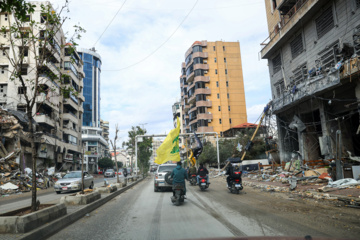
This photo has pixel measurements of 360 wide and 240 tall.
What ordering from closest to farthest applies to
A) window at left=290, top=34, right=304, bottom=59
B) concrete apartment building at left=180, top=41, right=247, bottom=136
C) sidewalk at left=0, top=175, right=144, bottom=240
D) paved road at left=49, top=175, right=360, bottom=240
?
sidewalk at left=0, top=175, right=144, bottom=240 < paved road at left=49, top=175, right=360, bottom=240 < window at left=290, top=34, right=304, bottom=59 < concrete apartment building at left=180, top=41, right=247, bottom=136

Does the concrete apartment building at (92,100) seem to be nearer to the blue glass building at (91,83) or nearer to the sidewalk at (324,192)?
the blue glass building at (91,83)

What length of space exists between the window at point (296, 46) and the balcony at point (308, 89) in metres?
3.44

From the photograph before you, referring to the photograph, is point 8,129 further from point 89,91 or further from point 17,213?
point 89,91

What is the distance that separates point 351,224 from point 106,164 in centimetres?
8352

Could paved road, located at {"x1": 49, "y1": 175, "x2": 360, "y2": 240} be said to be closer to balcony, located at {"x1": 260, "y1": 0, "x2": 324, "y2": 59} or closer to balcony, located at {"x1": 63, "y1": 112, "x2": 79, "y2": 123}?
balcony, located at {"x1": 260, "y1": 0, "x2": 324, "y2": 59}

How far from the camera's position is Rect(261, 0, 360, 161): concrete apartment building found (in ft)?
51.2

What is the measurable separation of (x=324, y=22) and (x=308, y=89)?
4.88 m

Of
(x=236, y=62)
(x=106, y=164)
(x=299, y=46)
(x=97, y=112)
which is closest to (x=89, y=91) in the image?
(x=97, y=112)

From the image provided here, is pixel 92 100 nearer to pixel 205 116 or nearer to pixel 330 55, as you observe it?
pixel 205 116

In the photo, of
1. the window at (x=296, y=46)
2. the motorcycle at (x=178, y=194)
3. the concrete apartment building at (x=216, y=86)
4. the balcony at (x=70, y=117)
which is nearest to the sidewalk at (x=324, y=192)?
→ the motorcycle at (x=178, y=194)

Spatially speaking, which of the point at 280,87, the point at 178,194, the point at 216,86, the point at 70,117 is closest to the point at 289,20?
the point at 280,87

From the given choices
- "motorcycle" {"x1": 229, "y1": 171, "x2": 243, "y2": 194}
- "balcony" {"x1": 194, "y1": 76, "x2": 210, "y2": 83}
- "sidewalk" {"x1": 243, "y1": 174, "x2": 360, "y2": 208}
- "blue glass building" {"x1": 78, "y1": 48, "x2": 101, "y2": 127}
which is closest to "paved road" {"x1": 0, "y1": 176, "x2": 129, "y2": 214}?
"motorcycle" {"x1": 229, "y1": 171, "x2": 243, "y2": 194}

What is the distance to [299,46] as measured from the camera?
21266 mm

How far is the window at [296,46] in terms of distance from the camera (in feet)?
69.1
